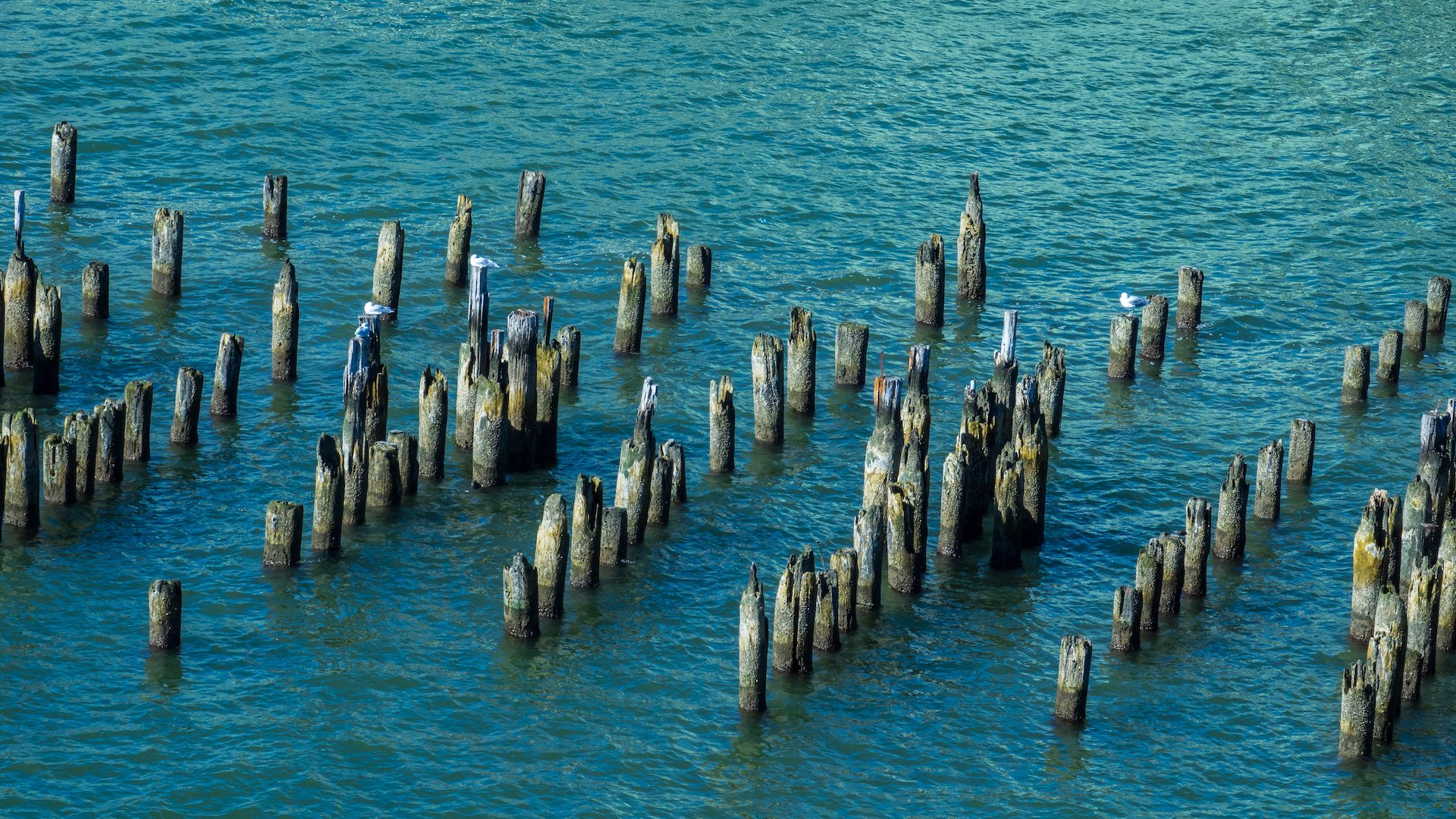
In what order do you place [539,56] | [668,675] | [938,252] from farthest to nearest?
[539,56] → [938,252] → [668,675]

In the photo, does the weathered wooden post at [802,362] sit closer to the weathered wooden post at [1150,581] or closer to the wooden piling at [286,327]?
the weathered wooden post at [1150,581]

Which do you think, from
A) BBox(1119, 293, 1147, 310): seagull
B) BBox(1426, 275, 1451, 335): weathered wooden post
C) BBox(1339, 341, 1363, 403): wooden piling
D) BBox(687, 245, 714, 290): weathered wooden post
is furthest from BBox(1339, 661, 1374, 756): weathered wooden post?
BBox(687, 245, 714, 290): weathered wooden post

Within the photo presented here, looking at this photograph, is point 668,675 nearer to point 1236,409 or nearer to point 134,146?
point 1236,409

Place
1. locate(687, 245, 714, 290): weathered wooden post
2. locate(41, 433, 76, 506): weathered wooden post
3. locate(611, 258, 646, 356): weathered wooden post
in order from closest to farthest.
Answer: locate(41, 433, 76, 506): weathered wooden post
locate(611, 258, 646, 356): weathered wooden post
locate(687, 245, 714, 290): weathered wooden post

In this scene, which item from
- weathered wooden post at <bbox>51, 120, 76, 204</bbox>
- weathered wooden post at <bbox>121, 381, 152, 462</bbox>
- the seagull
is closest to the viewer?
weathered wooden post at <bbox>121, 381, 152, 462</bbox>

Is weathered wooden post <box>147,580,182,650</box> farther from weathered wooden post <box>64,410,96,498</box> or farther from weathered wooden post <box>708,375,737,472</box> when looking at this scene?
weathered wooden post <box>708,375,737,472</box>

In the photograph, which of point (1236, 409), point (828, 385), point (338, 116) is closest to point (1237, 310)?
point (1236, 409)

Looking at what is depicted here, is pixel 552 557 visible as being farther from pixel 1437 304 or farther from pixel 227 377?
pixel 1437 304
